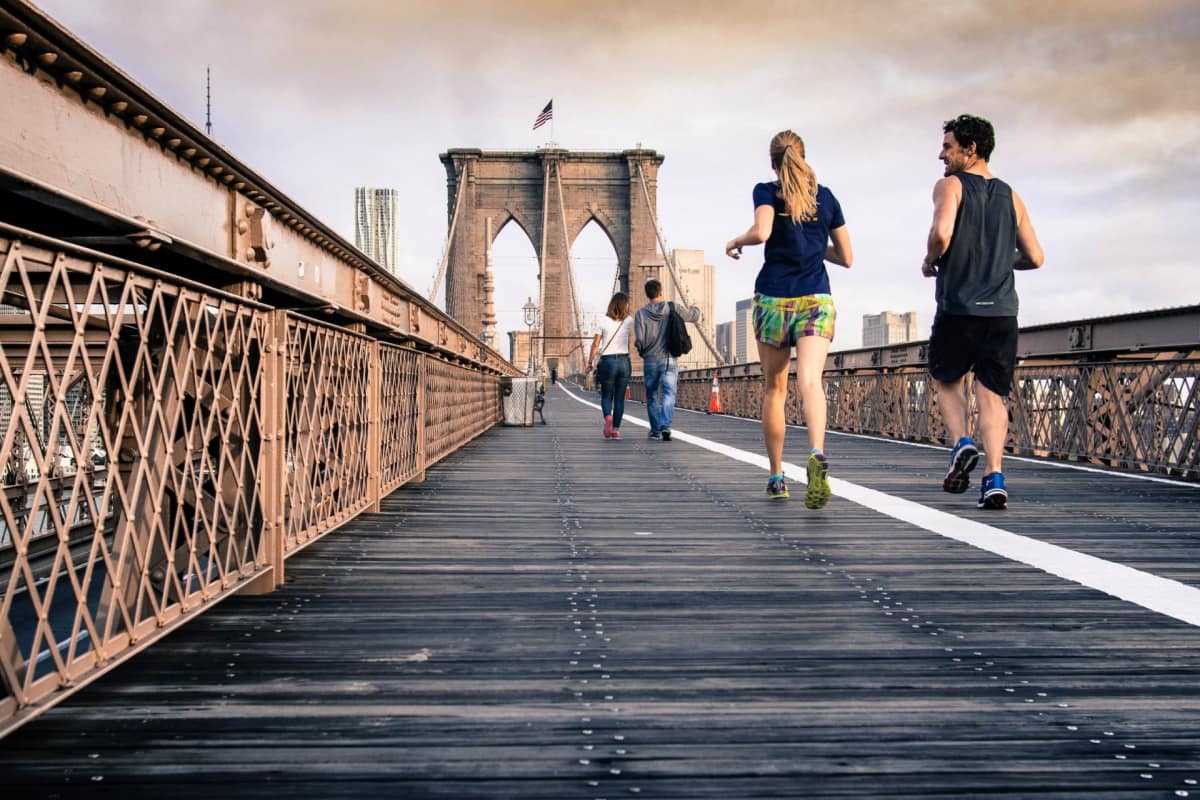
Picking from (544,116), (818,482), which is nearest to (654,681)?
(818,482)

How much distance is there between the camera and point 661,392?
384 inches

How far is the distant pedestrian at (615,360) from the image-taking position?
9.86 meters

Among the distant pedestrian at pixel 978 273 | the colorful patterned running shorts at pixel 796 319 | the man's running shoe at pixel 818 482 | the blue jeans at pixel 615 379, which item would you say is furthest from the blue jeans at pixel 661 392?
the man's running shoe at pixel 818 482

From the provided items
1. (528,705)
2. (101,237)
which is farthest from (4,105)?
(528,705)

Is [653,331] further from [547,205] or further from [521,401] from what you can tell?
[547,205]

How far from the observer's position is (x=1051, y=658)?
2033mm

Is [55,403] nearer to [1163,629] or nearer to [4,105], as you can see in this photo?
[4,105]

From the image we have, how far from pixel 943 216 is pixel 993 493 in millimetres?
1174

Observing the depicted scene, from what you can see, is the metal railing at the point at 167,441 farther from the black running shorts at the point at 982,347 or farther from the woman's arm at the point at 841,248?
the black running shorts at the point at 982,347

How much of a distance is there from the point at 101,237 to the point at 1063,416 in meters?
6.64

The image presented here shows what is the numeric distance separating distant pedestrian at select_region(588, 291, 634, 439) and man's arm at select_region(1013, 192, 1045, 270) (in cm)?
547

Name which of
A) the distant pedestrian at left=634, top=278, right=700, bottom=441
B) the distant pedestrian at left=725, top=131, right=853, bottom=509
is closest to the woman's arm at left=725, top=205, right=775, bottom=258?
the distant pedestrian at left=725, top=131, right=853, bottom=509

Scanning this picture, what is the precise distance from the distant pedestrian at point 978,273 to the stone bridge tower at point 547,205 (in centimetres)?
5703

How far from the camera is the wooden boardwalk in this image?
1453mm
